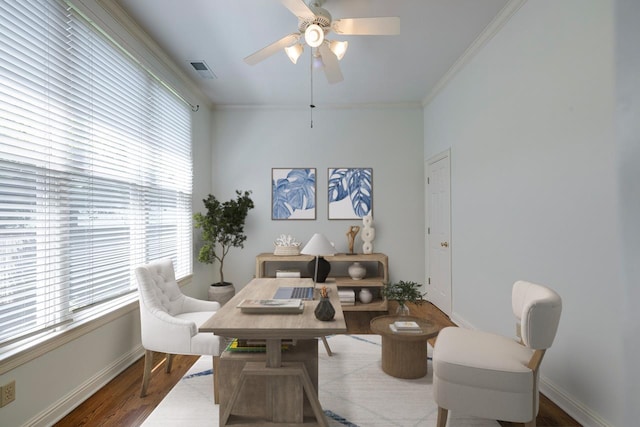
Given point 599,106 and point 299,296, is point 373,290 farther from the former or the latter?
point 599,106

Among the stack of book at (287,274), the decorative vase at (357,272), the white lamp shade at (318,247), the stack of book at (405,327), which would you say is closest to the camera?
the white lamp shade at (318,247)

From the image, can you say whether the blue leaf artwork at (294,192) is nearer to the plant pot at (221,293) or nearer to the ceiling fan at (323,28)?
the plant pot at (221,293)

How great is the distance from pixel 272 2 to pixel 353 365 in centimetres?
289

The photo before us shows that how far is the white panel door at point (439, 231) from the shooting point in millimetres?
4211

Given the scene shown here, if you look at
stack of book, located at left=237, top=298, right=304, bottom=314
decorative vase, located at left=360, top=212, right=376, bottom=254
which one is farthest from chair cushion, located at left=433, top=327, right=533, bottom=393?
decorative vase, located at left=360, top=212, right=376, bottom=254

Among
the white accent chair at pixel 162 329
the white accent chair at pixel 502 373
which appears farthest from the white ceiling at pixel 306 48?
the white accent chair at pixel 502 373

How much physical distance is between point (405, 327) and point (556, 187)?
1385 mm

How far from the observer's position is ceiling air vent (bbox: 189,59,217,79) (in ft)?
12.2

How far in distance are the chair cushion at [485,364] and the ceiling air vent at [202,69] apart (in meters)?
3.49

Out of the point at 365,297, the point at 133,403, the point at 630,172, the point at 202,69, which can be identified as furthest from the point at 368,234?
the point at 630,172

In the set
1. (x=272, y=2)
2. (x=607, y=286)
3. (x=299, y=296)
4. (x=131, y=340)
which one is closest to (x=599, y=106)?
(x=607, y=286)

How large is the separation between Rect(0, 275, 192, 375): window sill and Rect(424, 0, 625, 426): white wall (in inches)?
120

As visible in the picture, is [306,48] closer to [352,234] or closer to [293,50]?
[293,50]

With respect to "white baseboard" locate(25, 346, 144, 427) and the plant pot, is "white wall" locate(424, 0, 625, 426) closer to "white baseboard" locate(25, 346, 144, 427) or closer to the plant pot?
the plant pot
